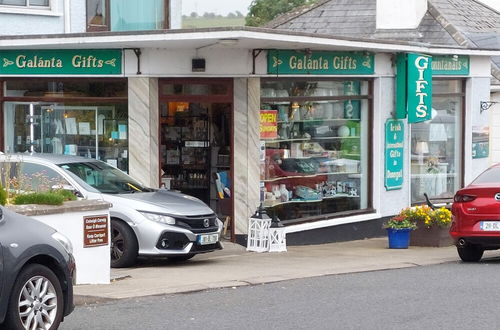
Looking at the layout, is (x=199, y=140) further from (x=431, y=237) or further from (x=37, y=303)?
(x=37, y=303)

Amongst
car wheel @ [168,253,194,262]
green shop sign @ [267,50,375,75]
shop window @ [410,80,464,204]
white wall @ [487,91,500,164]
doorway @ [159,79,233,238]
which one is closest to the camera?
car wheel @ [168,253,194,262]

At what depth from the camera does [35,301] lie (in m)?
8.52

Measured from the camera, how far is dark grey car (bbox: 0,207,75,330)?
8264 mm

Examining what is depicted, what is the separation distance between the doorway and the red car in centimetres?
419

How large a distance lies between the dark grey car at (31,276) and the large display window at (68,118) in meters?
9.27

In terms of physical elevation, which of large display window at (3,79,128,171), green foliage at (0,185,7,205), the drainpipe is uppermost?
the drainpipe

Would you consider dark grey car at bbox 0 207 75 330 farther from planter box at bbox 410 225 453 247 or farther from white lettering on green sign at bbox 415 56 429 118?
white lettering on green sign at bbox 415 56 429 118

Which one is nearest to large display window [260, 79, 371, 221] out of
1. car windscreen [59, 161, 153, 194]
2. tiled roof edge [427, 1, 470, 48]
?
car windscreen [59, 161, 153, 194]

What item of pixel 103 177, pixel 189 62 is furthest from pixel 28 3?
pixel 103 177

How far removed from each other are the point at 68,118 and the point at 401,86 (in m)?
6.59

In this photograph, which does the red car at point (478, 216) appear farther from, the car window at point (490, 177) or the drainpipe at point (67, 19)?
the drainpipe at point (67, 19)

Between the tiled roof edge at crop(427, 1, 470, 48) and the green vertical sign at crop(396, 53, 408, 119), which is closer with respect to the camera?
the green vertical sign at crop(396, 53, 408, 119)

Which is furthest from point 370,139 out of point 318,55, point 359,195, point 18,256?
point 18,256

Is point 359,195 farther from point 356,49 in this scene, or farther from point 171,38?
point 171,38
